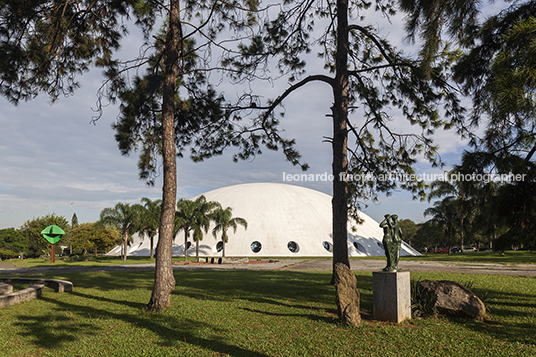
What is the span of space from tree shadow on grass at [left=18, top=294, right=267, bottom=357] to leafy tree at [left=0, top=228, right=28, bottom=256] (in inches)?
2747

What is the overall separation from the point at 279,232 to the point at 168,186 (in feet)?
130

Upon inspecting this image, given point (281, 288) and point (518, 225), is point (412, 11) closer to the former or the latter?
point (518, 225)

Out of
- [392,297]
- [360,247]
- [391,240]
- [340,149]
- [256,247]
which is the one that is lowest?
[360,247]

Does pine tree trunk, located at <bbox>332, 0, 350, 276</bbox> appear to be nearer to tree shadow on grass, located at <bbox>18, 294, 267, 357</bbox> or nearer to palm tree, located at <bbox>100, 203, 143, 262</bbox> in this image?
tree shadow on grass, located at <bbox>18, 294, 267, 357</bbox>

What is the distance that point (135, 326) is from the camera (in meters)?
6.84

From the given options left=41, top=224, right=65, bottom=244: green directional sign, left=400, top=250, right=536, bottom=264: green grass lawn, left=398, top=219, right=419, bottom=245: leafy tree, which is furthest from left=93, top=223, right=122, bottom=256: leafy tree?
left=398, top=219, right=419, bottom=245: leafy tree

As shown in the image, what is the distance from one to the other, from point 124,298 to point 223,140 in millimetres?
6738

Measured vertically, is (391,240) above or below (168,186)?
below

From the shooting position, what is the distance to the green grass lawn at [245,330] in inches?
209

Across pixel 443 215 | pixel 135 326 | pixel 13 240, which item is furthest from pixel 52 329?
pixel 13 240

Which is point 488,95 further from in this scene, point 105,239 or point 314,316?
point 105,239

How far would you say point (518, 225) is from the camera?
740 cm

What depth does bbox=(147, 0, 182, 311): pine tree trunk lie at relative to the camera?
8375 mm

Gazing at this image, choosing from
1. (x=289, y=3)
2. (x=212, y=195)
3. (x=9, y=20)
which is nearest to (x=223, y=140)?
(x=289, y=3)
